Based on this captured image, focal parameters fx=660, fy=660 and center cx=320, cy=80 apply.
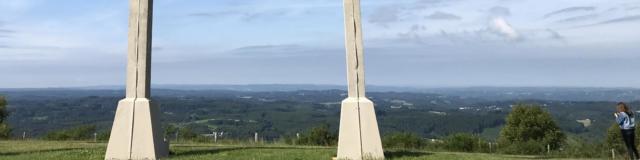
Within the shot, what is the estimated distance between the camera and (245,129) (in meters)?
136

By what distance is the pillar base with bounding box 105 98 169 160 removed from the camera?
51.3ft

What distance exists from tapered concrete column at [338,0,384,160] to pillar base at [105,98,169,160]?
456cm

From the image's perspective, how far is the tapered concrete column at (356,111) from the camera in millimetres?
15734

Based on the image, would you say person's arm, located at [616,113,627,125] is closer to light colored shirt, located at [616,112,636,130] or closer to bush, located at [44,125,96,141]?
light colored shirt, located at [616,112,636,130]

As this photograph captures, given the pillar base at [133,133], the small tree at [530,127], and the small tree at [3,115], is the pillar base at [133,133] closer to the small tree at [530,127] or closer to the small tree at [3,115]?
the small tree at [3,115]

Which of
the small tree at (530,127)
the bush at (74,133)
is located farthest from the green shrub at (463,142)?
the bush at (74,133)

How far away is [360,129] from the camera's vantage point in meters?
15.7

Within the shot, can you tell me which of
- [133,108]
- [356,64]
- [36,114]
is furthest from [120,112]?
[36,114]

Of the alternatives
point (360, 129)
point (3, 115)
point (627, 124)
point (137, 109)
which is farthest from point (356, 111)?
point (3, 115)

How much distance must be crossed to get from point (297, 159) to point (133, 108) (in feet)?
13.4

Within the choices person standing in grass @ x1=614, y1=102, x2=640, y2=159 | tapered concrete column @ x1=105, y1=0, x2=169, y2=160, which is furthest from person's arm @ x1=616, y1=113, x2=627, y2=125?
tapered concrete column @ x1=105, y1=0, x2=169, y2=160

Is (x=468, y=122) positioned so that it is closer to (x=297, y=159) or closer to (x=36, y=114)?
(x=36, y=114)

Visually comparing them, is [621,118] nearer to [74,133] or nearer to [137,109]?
[137,109]

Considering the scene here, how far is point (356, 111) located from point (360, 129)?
0.44 m
